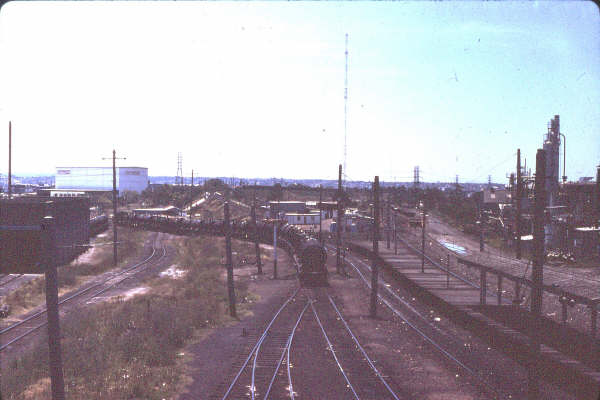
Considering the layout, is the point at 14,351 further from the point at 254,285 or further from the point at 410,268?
the point at 410,268

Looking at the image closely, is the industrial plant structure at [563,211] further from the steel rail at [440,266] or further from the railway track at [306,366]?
the railway track at [306,366]

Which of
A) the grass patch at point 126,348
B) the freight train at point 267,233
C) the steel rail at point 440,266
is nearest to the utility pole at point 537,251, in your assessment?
the grass patch at point 126,348

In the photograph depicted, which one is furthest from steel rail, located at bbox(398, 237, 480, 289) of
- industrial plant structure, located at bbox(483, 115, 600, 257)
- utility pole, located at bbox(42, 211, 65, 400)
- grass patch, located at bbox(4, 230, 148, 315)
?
utility pole, located at bbox(42, 211, 65, 400)

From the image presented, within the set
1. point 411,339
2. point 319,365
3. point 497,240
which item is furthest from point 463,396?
point 497,240

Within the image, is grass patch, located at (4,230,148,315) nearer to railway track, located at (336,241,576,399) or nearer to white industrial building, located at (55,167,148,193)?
railway track, located at (336,241,576,399)

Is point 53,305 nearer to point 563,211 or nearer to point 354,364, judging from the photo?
point 354,364
